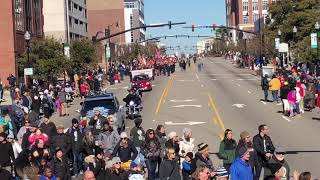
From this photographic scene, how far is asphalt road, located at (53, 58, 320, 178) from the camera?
21.1 metres

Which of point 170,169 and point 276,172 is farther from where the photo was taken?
point 170,169

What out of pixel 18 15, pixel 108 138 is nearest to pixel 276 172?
pixel 108 138

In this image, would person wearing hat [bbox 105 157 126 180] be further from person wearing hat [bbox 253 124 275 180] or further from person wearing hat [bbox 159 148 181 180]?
person wearing hat [bbox 253 124 275 180]

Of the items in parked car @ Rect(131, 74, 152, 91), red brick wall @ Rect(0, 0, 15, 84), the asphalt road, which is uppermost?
red brick wall @ Rect(0, 0, 15, 84)

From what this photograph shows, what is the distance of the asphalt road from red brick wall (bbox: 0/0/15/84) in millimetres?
20240

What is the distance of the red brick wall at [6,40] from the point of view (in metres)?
66.3

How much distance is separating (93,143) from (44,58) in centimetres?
3784

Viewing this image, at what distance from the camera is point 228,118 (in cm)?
3116

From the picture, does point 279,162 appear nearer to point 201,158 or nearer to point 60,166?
point 201,158

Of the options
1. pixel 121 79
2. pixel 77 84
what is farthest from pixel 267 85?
pixel 121 79

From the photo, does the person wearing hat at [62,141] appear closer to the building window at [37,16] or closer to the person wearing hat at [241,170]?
the person wearing hat at [241,170]

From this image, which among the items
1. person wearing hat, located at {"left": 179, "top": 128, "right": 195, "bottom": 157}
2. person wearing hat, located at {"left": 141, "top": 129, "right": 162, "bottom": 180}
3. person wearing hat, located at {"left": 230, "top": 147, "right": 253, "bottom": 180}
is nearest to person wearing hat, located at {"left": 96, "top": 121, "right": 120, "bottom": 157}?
person wearing hat, located at {"left": 141, "top": 129, "right": 162, "bottom": 180}

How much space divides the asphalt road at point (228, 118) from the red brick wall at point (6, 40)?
20.2m

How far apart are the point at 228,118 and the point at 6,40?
40.7 metres
